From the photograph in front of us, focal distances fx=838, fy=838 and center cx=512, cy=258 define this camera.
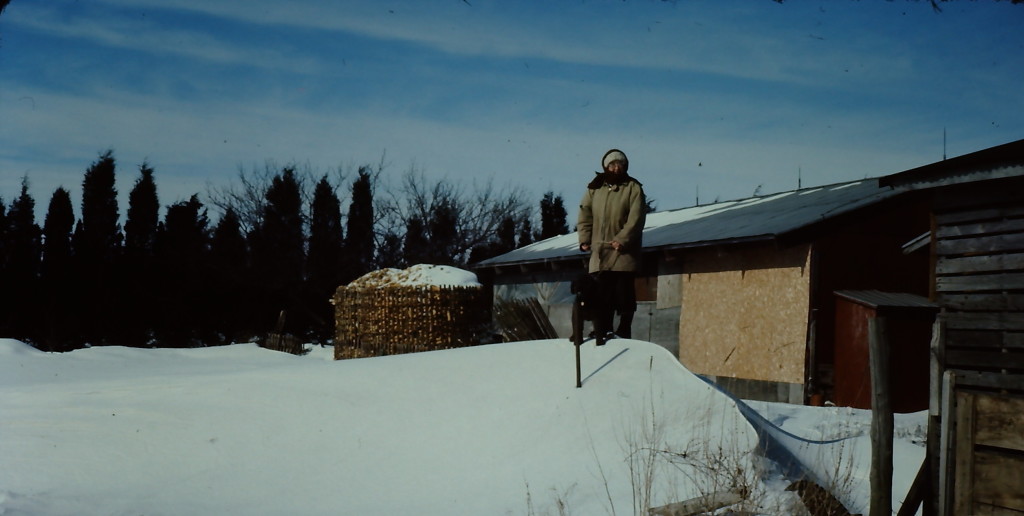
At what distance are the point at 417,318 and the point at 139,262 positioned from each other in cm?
1119

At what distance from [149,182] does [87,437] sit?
1866 cm

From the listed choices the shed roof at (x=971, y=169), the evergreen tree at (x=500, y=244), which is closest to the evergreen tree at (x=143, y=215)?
the evergreen tree at (x=500, y=244)

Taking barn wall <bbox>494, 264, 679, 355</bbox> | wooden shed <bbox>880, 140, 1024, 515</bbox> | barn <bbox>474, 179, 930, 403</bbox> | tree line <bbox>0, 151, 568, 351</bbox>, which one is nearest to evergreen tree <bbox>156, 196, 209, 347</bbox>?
tree line <bbox>0, 151, 568, 351</bbox>

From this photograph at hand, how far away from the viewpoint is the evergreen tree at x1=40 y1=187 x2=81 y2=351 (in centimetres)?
1964

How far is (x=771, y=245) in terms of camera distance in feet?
40.4

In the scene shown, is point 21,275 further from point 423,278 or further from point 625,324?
point 625,324

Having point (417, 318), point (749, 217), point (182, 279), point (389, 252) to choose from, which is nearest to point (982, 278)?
point (749, 217)

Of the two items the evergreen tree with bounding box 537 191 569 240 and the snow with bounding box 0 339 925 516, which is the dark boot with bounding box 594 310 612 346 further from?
the evergreen tree with bounding box 537 191 569 240

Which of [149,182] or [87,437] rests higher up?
[149,182]

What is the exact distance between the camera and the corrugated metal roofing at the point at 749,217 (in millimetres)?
12070

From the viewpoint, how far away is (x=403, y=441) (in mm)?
7156

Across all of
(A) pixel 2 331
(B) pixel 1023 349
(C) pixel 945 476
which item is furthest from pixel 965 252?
(A) pixel 2 331

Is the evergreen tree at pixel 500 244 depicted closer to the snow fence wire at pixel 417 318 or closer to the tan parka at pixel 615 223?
the snow fence wire at pixel 417 318

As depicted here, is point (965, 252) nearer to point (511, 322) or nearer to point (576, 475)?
point (576, 475)
